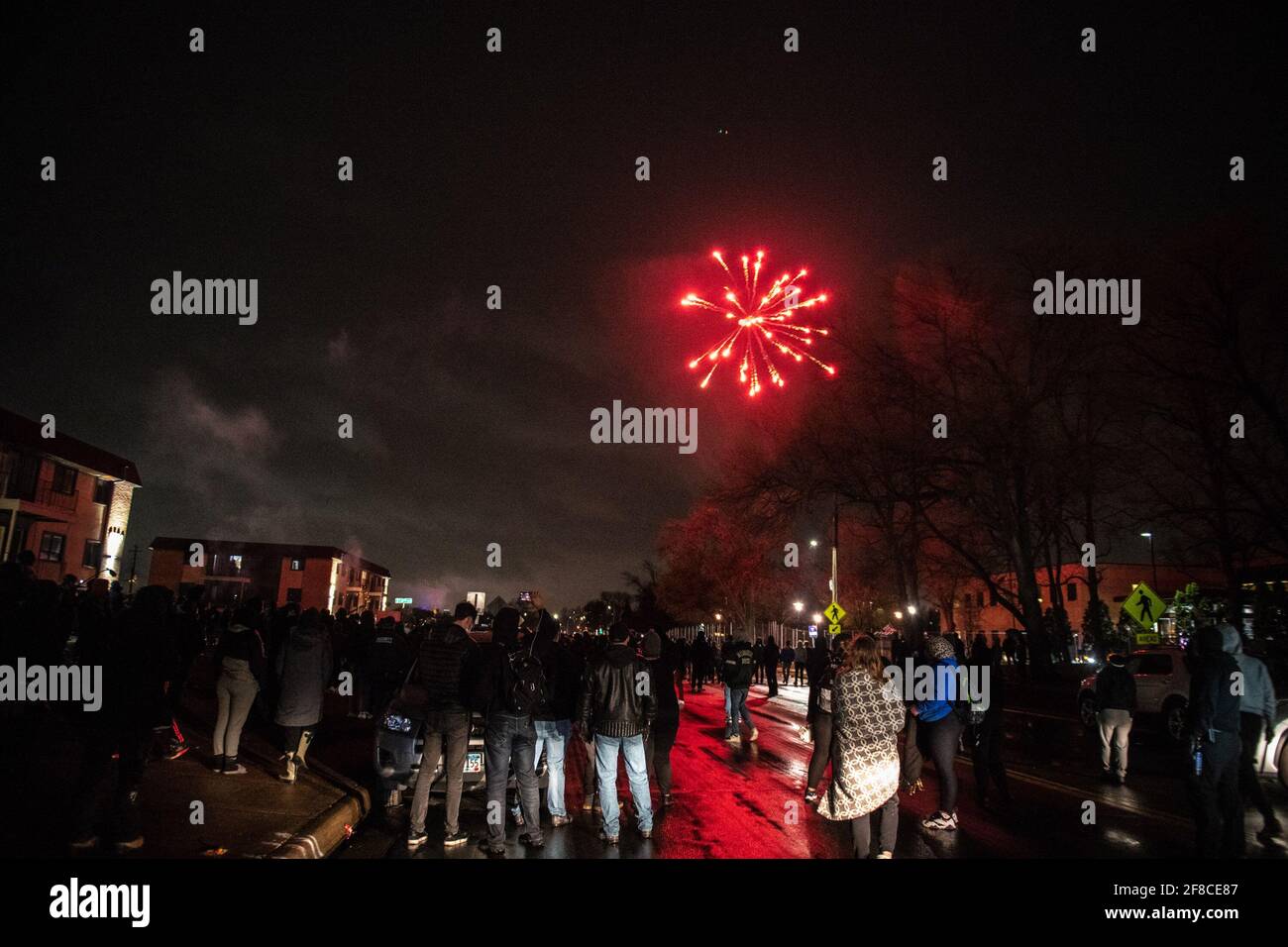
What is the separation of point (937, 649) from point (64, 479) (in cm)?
4728

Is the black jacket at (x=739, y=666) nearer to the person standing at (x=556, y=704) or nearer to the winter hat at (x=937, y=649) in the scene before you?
the person standing at (x=556, y=704)

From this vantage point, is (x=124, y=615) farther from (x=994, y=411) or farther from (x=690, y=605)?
(x=690, y=605)

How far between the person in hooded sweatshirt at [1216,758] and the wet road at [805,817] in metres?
0.58

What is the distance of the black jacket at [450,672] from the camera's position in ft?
22.9

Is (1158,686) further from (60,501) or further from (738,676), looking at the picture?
(60,501)

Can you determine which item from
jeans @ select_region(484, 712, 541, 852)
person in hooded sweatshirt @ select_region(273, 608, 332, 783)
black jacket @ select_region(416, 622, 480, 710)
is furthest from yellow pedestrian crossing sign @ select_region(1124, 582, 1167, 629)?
person in hooded sweatshirt @ select_region(273, 608, 332, 783)

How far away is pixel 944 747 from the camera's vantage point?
7535 millimetres

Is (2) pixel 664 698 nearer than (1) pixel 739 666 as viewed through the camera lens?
Yes

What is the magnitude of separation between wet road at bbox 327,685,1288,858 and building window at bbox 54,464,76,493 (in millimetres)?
36405

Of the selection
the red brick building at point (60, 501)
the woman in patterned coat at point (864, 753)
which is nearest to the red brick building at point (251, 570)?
the red brick building at point (60, 501)

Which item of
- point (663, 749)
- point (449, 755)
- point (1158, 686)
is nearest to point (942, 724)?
point (663, 749)
